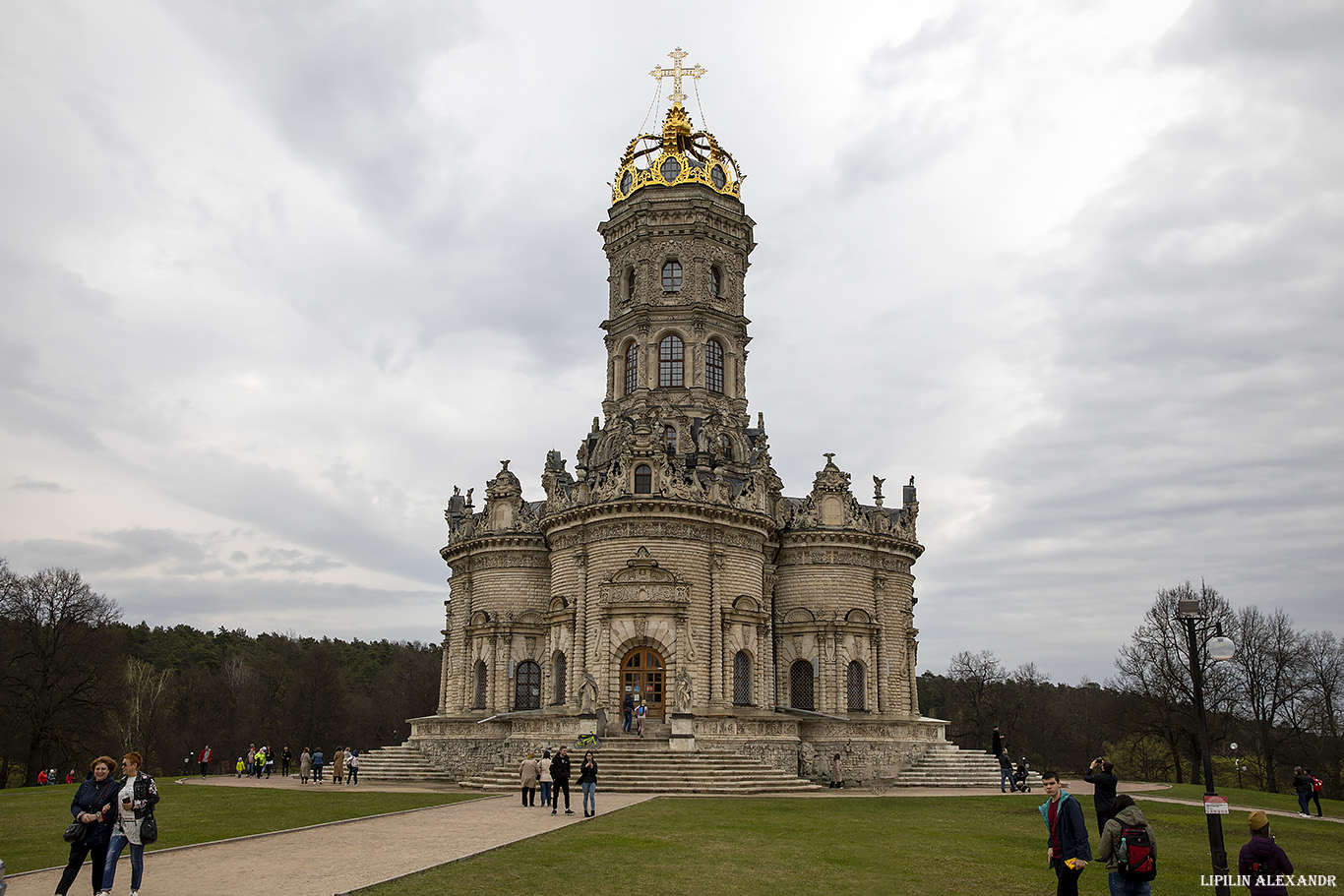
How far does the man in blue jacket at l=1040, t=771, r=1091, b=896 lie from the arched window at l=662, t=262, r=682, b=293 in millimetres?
38876

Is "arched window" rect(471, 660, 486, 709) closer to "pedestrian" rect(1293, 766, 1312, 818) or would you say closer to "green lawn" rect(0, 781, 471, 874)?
"green lawn" rect(0, 781, 471, 874)

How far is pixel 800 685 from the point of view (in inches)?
1690

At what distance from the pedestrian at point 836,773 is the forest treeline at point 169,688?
109 ft

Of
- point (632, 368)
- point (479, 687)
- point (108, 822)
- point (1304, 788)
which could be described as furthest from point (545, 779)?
point (632, 368)

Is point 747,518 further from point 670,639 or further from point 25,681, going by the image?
point 25,681

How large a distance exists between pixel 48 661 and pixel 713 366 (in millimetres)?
33512

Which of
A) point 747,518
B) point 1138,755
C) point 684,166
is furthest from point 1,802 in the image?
point 1138,755

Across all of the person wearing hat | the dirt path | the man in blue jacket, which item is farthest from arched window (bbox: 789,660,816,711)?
the person wearing hat

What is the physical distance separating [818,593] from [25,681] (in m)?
35.7

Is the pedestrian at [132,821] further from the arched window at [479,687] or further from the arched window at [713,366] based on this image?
the arched window at [713,366]

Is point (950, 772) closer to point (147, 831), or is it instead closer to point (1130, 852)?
point (1130, 852)

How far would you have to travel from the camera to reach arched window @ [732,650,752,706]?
3966 cm

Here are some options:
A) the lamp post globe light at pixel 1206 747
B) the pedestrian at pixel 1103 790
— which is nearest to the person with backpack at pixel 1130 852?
the pedestrian at pixel 1103 790

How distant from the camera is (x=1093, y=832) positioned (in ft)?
64.6
